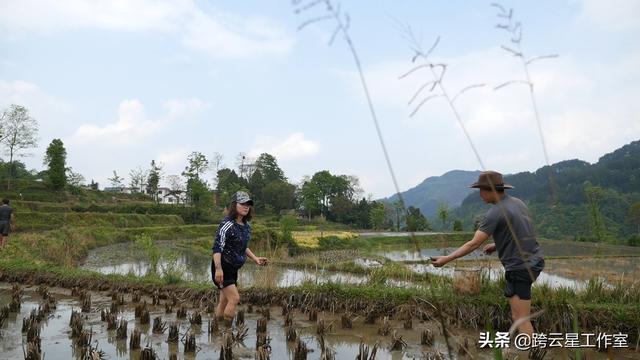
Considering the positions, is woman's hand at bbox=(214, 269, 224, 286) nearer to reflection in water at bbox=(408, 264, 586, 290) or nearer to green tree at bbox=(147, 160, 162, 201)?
reflection in water at bbox=(408, 264, 586, 290)

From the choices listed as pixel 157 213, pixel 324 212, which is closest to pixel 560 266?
pixel 157 213

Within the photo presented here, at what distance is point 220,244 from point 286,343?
53.6 inches

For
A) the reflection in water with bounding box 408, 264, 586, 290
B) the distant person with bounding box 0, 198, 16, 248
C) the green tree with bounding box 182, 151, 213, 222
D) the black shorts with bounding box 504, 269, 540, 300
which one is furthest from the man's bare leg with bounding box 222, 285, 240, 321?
the green tree with bounding box 182, 151, 213, 222

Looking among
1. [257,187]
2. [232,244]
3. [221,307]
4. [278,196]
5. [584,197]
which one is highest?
[257,187]

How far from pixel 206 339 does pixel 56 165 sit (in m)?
44.7

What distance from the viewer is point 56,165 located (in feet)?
140

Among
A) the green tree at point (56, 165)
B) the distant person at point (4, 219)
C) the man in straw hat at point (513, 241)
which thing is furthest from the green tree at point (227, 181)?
the man in straw hat at point (513, 241)

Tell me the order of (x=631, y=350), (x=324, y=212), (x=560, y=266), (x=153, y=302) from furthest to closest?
(x=324, y=212) → (x=560, y=266) → (x=153, y=302) → (x=631, y=350)

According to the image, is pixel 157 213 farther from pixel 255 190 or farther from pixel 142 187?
pixel 255 190

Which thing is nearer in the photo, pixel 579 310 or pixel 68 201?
pixel 579 310

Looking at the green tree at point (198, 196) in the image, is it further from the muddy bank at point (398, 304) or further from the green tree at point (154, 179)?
the muddy bank at point (398, 304)

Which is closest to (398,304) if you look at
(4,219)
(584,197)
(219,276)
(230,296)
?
(230,296)

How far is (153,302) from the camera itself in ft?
24.4

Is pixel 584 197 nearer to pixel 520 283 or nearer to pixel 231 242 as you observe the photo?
pixel 520 283
